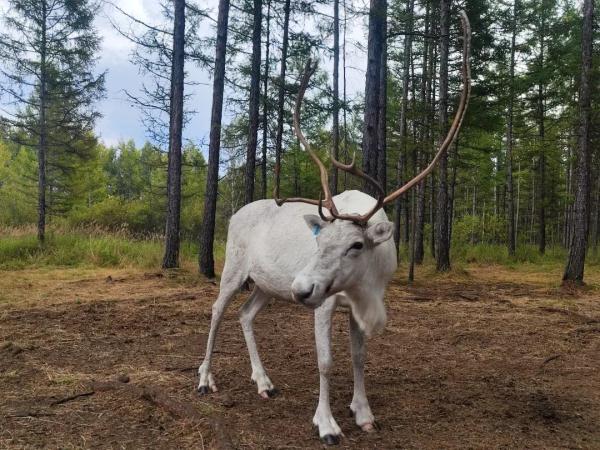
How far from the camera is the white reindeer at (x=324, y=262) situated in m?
3.00

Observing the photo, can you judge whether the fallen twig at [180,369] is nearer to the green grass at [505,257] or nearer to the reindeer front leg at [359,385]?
the reindeer front leg at [359,385]

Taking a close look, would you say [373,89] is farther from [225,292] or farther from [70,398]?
[70,398]

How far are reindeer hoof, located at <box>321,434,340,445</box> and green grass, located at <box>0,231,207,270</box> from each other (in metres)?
10.6

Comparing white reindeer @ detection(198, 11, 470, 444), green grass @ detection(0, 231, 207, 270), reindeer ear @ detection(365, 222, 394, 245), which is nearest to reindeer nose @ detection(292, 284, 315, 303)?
white reindeer @ detection(198, 11, 470, 444)

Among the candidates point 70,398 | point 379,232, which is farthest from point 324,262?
point 70,398

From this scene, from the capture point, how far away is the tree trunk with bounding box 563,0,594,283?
1049cm

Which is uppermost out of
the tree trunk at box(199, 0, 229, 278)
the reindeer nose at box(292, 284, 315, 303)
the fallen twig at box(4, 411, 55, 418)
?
the tree trunk at box(199, 0, 229, 278)

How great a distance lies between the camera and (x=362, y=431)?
3328 mm

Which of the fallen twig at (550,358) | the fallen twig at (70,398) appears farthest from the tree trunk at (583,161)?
the fallen twig at (70,398)

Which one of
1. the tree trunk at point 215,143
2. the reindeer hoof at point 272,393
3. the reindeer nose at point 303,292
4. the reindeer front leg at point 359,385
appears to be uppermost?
the tree trunk at point 215,143

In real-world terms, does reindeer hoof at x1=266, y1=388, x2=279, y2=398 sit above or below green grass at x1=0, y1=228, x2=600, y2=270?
below

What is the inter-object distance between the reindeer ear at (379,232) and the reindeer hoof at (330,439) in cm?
137

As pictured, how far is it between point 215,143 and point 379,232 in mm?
8393

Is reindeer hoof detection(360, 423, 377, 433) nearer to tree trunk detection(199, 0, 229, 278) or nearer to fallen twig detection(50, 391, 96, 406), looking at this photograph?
fallen twig detection(50, 391, 96, 406)
